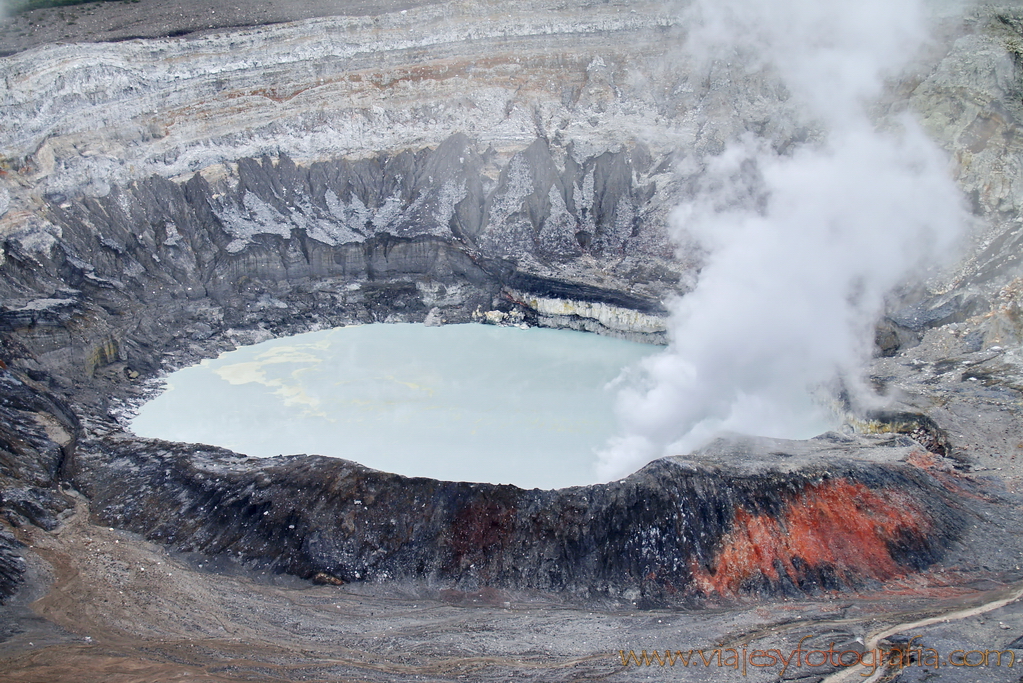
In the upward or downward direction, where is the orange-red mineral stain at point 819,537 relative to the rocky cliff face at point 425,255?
downward

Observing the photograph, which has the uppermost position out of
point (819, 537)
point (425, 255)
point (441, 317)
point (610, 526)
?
point (425, 255)

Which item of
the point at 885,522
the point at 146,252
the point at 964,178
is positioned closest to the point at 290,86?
the point at 146,252

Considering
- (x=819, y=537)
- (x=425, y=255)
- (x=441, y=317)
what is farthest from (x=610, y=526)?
(x=425, y=255)

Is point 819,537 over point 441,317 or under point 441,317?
under

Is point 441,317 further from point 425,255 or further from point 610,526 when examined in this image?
point 610,526

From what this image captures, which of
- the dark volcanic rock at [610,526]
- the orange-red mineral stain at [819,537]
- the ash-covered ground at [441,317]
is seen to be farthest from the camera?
the dark volcanic rock at [610,526]
